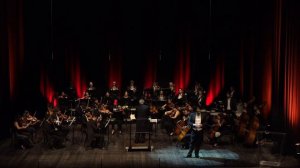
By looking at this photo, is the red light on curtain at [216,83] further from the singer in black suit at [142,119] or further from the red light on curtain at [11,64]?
the red light on curtain at [11,64]

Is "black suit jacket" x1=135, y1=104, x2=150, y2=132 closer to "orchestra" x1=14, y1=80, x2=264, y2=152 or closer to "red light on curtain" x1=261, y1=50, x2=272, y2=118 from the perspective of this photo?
"orchestra" x1=14, y1=80, x2=264, y2=152

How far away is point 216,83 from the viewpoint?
790 inches

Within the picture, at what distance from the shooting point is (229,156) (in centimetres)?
1278

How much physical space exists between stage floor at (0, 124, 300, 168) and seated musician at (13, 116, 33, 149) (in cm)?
25

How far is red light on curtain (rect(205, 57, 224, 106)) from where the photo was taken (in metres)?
19.9

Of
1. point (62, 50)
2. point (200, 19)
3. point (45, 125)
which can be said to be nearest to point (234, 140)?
point (45, 125)

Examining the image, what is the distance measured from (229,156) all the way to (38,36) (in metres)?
9.61

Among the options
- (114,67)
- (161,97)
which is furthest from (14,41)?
(161,97)

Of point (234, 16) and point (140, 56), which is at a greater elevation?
point (234, 16)

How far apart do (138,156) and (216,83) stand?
27.1 ft

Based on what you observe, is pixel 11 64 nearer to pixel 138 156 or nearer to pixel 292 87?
pixel 138 156

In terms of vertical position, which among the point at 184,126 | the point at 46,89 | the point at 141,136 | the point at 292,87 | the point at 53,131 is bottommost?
the point at 141,136

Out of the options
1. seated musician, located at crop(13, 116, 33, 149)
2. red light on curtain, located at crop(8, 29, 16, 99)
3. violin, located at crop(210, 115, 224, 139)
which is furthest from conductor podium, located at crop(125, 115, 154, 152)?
red light on curtain, located at crop(8, 29, 16, 99)

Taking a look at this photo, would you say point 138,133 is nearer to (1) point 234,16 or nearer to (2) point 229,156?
(2) point 229,156
